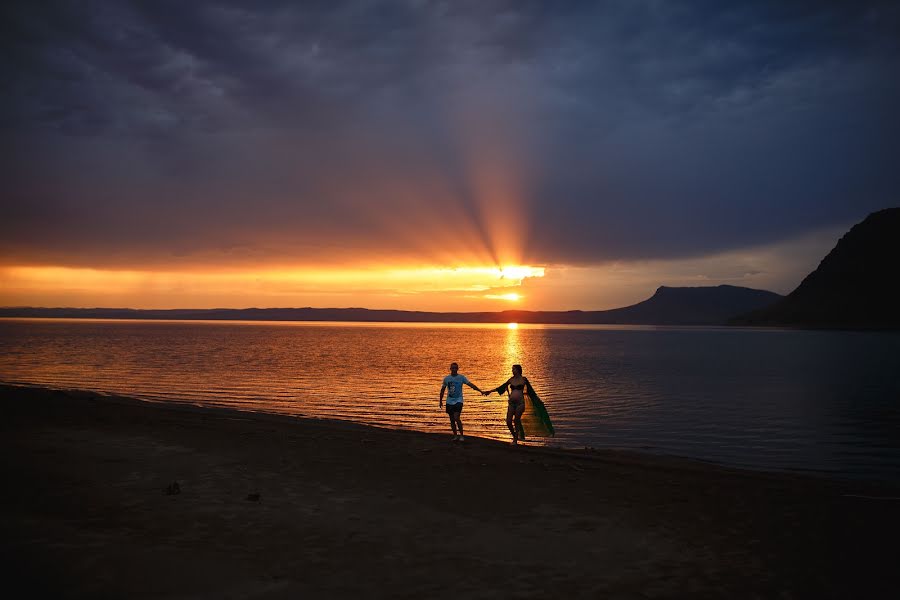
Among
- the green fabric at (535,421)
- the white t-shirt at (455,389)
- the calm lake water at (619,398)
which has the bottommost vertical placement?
the calm lake water at (619,398)

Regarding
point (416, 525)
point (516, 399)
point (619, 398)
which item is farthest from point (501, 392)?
point (619, 398)

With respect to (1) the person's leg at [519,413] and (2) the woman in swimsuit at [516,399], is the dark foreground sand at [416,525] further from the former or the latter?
(1) the person's leg at [519,413]

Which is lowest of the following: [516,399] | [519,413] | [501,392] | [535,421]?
[535,421]

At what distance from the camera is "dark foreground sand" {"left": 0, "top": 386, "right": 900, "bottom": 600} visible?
7445mm

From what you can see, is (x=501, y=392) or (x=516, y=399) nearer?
(x=501, y=392)

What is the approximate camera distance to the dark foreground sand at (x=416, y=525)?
745cm

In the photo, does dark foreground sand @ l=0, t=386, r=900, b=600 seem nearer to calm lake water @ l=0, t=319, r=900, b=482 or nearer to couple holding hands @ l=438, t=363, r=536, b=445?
couple holding hands @ l=438, t=363, r=536, b=445

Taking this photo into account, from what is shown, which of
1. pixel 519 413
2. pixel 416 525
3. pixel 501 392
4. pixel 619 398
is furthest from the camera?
pixel 619 398

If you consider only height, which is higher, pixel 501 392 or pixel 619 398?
pixel 501 392

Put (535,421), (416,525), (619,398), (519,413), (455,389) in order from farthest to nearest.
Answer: (619,398) < (535,421) < (519,413) < (455,389) < (416,525)

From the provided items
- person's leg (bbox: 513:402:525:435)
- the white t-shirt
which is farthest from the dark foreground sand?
person's leg (bbox: 513:402:525:435)

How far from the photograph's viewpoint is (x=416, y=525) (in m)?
9.85

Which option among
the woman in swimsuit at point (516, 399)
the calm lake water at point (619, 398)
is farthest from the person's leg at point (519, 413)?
the calm lake water at point (619, 398)

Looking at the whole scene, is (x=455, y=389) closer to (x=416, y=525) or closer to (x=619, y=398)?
(x=416, y=525)
